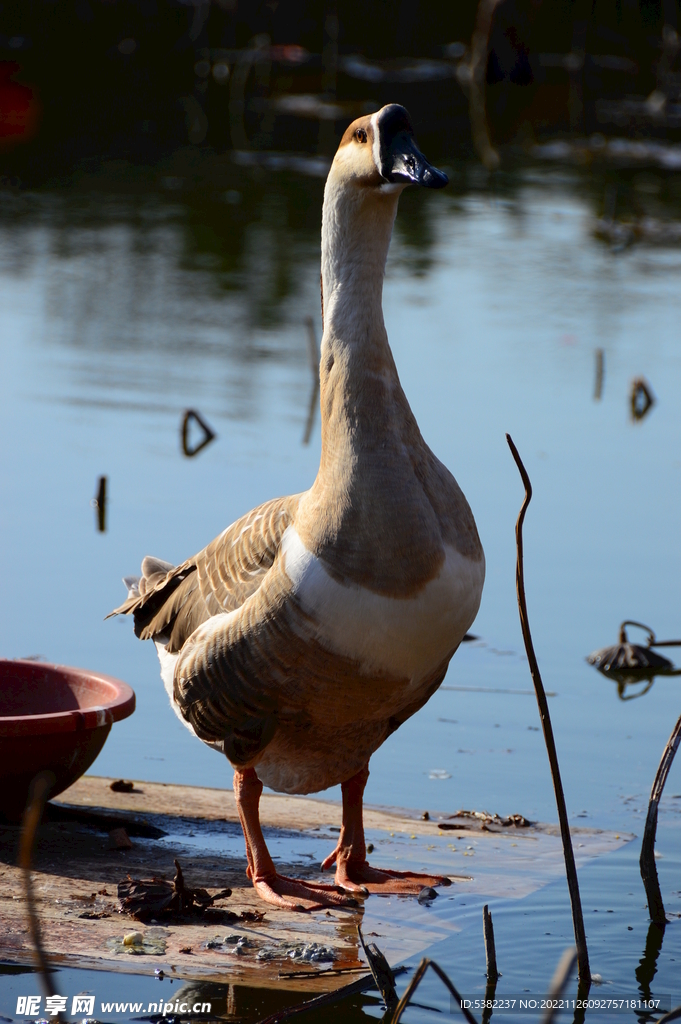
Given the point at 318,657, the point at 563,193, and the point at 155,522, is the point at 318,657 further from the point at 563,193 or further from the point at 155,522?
the point at 563,193

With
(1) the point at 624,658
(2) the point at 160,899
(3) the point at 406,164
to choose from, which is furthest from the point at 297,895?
(1) the point at 624,658

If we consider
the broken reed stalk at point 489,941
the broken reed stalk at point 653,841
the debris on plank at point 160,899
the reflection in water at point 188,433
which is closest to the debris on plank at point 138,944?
the debris on plank at point 160,899

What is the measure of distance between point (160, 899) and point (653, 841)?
4.84ft

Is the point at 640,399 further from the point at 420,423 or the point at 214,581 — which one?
the point at 214,581

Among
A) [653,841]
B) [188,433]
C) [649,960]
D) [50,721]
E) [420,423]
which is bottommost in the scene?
[649,960]

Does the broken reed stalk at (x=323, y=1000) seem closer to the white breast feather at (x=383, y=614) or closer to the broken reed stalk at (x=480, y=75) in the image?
the white breast feather at (x=383, y=614)

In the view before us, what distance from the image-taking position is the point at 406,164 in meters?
3.96

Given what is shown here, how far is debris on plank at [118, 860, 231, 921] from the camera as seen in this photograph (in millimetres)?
4207

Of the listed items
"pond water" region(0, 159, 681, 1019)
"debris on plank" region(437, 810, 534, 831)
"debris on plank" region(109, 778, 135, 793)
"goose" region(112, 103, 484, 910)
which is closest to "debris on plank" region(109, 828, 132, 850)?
"debris on plank" region(109, 778, 135, 793)

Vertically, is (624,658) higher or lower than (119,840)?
higher

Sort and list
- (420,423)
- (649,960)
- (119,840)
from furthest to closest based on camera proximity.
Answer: (420,423) → (119,840) → (649,960)

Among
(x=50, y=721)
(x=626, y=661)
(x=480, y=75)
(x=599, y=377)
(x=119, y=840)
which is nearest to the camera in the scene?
(x=50, y=721)

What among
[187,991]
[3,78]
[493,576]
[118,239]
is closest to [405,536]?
[187,991]

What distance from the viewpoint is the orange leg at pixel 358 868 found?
4551 mm
